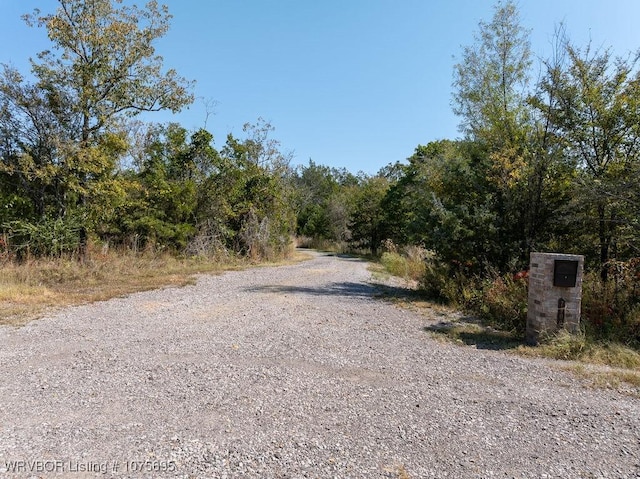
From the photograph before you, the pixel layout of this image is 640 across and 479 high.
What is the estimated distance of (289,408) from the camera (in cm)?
344

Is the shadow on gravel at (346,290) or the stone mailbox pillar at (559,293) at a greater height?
the stone mailbox pillar at (559,293)

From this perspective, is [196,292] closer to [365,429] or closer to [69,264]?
[69,264]

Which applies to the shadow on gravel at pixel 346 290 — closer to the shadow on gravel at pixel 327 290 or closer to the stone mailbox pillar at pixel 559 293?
the shadow on gravel at pixel 327 290

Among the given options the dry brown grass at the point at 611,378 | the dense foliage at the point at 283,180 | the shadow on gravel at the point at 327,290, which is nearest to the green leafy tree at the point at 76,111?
the dense foliage at the point at 283,180

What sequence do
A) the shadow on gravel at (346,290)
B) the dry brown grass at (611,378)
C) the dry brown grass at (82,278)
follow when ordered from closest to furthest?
the dry brown grass at (611,378) → the dry brown grass at (82,278) → the shadow on gravel at (346,290)

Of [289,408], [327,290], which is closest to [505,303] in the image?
[327,290]

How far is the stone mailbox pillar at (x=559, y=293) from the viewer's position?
18.0ft

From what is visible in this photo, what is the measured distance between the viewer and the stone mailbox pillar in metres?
5.49

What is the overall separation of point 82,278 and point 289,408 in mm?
8948

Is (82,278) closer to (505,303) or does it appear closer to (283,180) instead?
(505,303)

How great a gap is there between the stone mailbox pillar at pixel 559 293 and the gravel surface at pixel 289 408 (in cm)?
80

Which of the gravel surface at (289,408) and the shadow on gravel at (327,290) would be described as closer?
the gravel surface at (289,408)

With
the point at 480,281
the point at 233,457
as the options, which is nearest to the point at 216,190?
the point at 480,281

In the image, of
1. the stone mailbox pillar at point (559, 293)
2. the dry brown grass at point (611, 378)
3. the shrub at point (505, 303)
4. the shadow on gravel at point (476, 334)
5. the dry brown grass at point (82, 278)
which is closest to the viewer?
the dry brown grass at point (611, 378)
